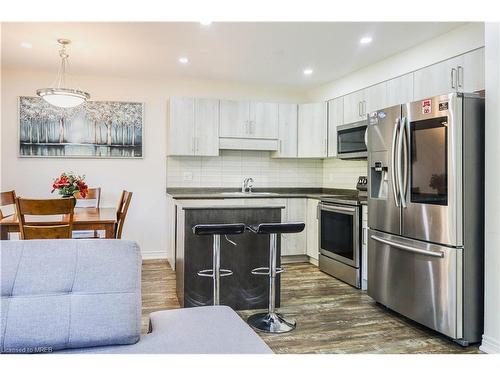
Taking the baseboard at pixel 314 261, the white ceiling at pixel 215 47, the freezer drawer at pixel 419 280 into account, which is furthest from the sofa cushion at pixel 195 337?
the baseboard at pixel 314 261

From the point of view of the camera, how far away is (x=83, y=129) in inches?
209

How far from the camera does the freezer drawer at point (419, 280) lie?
283cm

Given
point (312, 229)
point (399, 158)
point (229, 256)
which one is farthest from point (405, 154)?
point (312, 229)

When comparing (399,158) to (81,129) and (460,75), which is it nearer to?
(460,75)

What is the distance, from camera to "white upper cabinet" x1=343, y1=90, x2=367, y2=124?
185 inches

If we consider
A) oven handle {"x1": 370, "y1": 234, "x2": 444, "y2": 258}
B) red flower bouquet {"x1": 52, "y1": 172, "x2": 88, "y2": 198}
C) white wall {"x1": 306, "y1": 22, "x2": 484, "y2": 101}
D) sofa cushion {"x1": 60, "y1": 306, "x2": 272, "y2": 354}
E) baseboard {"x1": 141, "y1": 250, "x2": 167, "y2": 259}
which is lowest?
baseboard {"x1": 141, "y1": 250, "x2": 167, "y2": 259}

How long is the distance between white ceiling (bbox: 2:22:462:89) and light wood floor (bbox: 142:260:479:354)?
8.04ft

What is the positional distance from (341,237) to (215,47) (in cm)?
244

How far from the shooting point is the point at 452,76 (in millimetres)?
3451

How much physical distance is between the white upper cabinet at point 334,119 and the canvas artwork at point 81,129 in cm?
251

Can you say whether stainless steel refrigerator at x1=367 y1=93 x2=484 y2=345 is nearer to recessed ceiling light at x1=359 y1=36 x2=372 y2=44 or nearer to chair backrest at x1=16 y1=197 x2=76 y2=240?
recessed ceiling light at x1=359 y1=36 x2=372 y2=44

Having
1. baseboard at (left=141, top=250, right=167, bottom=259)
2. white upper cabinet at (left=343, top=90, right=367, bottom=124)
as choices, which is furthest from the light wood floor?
white upper cabinet at (left=343, top=90, right=367, bottom=124)

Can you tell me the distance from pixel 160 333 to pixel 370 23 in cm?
295
